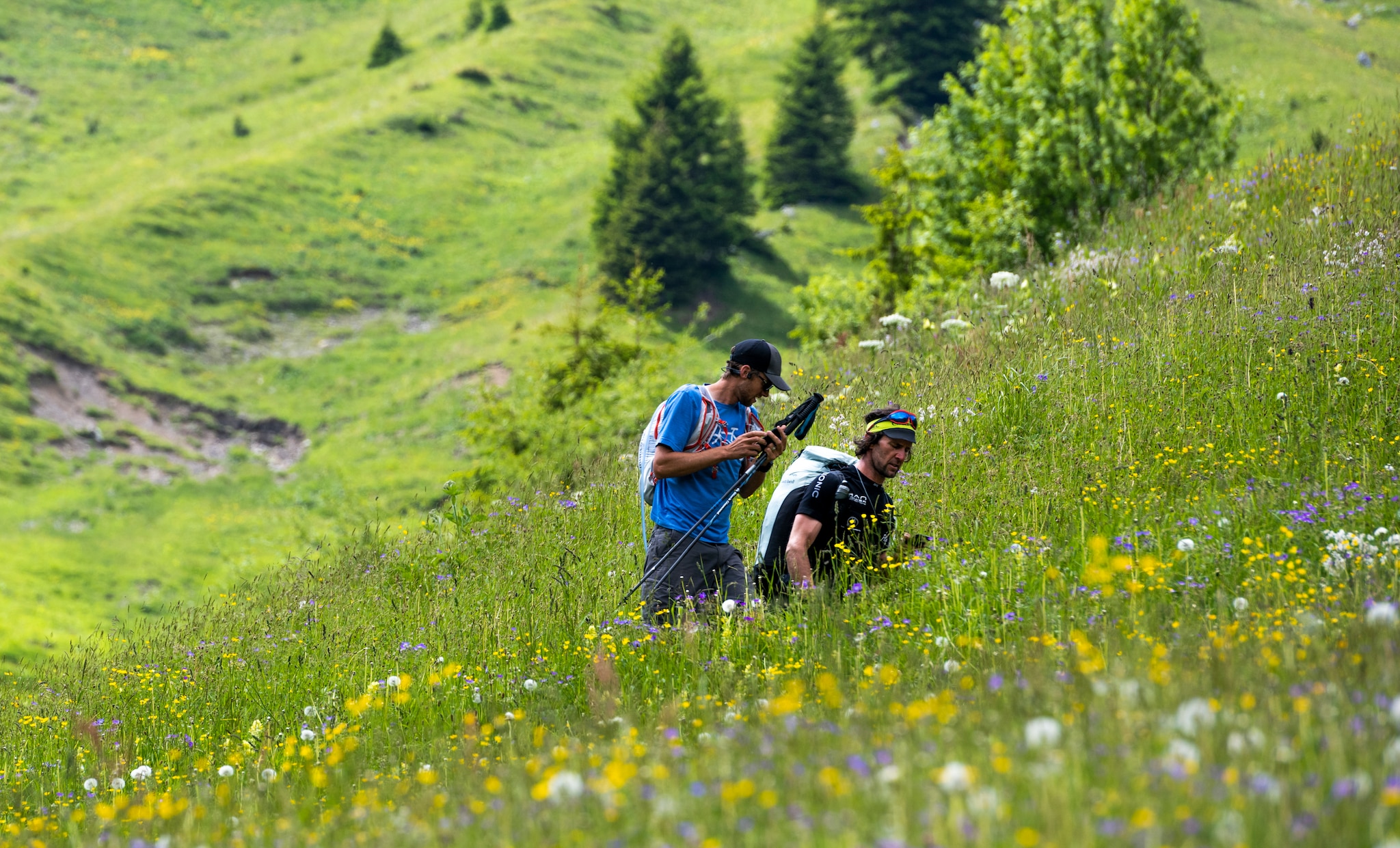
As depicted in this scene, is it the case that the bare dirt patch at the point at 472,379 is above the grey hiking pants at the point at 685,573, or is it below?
below

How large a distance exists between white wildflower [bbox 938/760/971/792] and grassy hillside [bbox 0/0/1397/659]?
9.15 meters

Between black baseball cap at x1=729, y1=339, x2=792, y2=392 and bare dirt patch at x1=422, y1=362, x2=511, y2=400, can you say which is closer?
black baseball cap at x1=729, y1=339, x2=792, y2=392

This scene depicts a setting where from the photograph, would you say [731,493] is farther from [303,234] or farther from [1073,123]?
[303,234]

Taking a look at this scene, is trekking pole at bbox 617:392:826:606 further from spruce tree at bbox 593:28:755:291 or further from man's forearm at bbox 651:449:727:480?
spruce tree at bbox 593:28:755:291

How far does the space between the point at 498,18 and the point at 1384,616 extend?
240 ft

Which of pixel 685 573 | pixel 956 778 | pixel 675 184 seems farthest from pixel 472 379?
pixel 956 778

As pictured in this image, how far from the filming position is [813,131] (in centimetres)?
4481

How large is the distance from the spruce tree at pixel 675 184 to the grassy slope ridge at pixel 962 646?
95.9ft

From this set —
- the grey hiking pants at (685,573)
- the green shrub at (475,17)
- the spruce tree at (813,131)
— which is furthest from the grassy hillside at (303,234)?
the grey hiking pants at (685,573)

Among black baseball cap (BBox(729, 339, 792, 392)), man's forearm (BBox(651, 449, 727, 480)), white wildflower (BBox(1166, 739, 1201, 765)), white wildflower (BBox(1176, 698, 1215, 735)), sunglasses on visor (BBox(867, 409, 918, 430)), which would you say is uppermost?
white wildflower (BBox(1166, 739, 1201, 765))

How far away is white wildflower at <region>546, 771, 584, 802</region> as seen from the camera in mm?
2291

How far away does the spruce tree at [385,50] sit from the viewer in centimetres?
6644

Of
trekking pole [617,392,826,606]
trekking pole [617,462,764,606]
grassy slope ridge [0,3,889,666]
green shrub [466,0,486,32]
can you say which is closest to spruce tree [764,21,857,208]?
grassy slope ridge [0,3,889,666]

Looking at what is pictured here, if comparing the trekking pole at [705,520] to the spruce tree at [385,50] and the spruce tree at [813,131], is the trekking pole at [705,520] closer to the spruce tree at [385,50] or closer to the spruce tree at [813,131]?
the spruce tree at [813,131]
